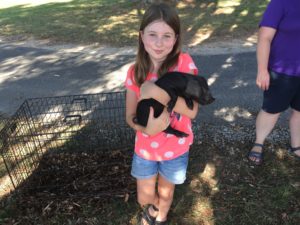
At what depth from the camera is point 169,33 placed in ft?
7.17

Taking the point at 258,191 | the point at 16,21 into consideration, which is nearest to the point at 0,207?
the point at 258,191

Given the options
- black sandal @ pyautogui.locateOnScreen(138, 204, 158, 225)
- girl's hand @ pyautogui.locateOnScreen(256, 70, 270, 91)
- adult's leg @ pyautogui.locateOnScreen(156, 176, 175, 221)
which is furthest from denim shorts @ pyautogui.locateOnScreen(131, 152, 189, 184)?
girl's hand @ pyautogui.locateOnScreen(256, 70, 270, 91)

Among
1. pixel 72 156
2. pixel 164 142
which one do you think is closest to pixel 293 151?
pixel 164 142

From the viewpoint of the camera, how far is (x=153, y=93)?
2.12 metres

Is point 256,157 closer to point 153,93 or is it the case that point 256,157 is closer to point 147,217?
point 147,217

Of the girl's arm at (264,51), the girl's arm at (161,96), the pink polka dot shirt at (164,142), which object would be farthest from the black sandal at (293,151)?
the girl's arm at (161,96)

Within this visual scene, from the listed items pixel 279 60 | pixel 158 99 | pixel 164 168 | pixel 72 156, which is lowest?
pixel 72 156

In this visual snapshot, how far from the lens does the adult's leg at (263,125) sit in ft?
11.3

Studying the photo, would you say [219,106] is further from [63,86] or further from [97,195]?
[63,86]

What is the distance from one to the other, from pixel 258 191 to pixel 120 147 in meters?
1.62

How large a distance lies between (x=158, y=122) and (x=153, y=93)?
21 cm

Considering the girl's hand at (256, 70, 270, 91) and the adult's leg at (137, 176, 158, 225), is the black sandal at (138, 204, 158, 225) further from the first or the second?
the girl's hand at (256, 70, 270, 91)

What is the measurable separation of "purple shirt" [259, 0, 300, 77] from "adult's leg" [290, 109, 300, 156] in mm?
620

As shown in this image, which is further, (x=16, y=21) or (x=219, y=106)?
(x=16, y=21)
